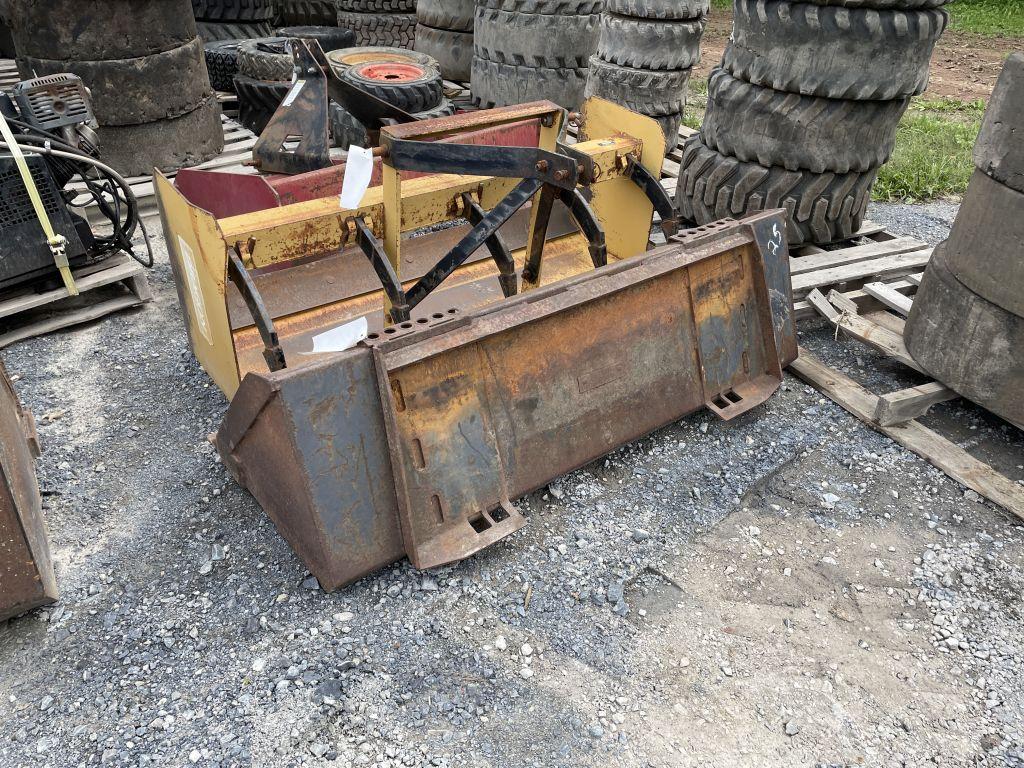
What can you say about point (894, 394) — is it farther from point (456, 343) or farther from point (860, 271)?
point (456, 343)

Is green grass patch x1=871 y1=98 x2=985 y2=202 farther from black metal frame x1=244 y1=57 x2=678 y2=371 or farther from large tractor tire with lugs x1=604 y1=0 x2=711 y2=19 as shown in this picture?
black metal frame x1=244 y1=57 x2=678 y2=371

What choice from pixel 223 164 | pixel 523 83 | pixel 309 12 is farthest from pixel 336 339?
pixel 309 12

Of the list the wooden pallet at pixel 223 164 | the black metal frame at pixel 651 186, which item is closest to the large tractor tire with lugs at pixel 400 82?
the wooden pallet at pixel 223 164

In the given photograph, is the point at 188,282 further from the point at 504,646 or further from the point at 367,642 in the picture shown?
the point at 504,646

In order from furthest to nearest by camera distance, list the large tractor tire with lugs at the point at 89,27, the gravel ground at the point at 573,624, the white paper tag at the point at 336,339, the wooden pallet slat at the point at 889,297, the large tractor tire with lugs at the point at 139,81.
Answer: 1. the large tractor tire with lugs at the point at 139,81
2. the large tractor tire with lugs at the point at 89,27
3. the wooden pallet slat at the point at 889,297
4. the white paper tag at the point at 336,339
5. the gravel ground at the point at 573,624

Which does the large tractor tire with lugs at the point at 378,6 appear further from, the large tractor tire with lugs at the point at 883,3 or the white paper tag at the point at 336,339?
the white paper tag at the point at 336,339

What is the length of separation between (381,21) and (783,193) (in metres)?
5.18

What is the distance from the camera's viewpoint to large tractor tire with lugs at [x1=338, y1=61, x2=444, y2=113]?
539 cm

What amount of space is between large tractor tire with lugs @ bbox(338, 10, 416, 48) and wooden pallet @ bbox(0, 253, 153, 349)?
4575mm

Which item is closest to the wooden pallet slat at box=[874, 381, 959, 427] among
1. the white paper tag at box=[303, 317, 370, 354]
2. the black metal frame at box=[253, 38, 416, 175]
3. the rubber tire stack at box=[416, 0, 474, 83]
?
the white paper tag at box=[303, 317, 370, 354]

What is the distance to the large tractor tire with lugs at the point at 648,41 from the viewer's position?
553cm

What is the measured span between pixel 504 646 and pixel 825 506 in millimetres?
1379

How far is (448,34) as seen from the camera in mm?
7094

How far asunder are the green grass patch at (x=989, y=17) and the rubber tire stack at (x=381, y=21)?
11422mm
